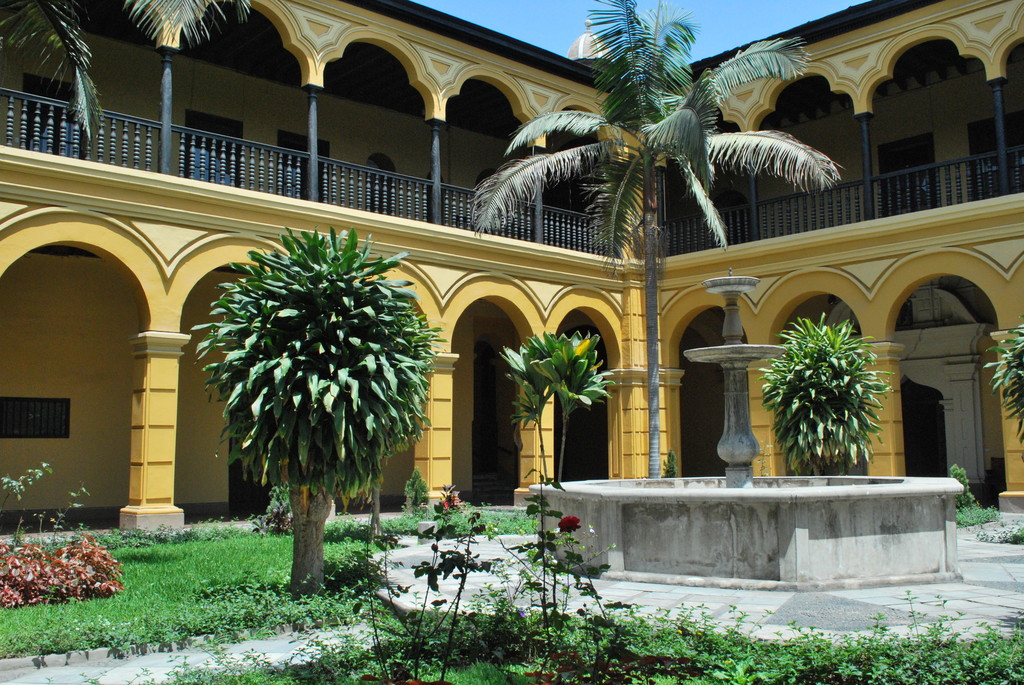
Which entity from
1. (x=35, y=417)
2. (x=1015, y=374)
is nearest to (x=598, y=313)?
(x=1015, y=374)

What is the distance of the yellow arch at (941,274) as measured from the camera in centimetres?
1379

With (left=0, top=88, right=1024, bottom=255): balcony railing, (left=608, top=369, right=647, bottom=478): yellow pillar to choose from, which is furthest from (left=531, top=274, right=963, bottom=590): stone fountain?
(left=608, top=369, right=647, bottom=478): yellow pillar

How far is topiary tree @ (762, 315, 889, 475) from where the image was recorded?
12.4m

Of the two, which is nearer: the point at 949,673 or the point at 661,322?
the point at 949,673

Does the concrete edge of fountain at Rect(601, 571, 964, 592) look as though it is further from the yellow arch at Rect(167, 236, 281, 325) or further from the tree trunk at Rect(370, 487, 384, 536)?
the yellow arch at Rect(167, 236, 281, 325)

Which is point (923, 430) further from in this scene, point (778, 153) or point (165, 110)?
point (165, 110)

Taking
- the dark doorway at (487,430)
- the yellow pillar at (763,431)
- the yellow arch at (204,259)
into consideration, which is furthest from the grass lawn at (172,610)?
the dark doorway at (487,430)

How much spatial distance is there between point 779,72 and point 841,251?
3.86 m

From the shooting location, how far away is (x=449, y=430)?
1509cm

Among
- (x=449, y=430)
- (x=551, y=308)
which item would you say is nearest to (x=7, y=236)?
(x=449, y=430)

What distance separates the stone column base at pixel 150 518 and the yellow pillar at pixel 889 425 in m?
10.6

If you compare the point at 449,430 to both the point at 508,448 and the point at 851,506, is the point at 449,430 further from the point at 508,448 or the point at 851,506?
the point at 851,506

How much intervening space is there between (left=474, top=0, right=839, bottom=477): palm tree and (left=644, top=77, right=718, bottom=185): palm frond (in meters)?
0.02

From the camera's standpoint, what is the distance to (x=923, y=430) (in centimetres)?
1847
